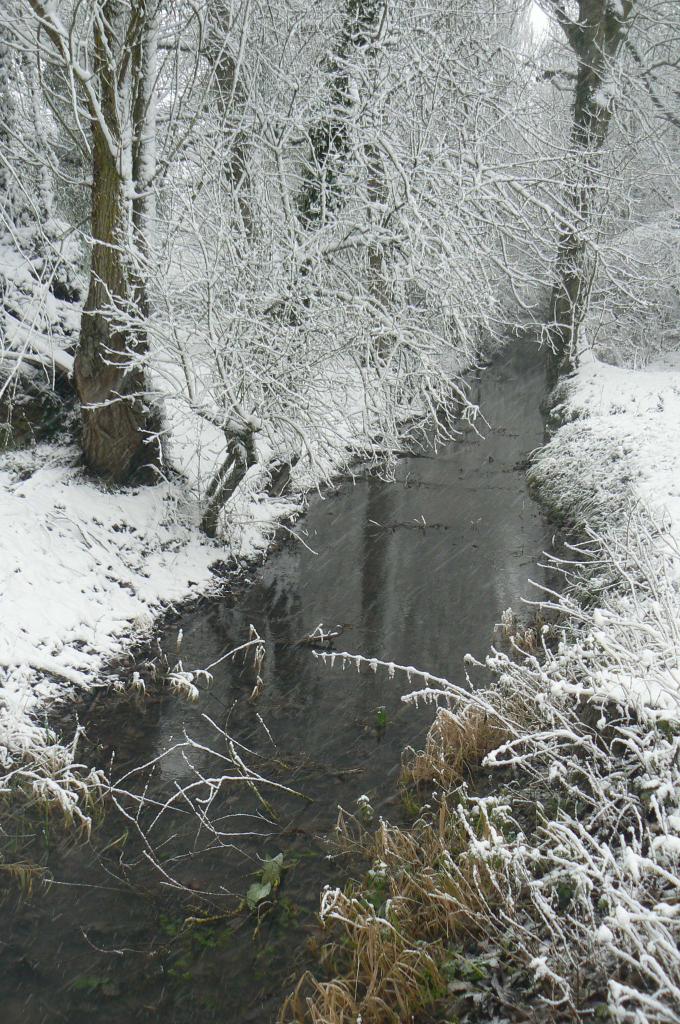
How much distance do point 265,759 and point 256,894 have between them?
138cm

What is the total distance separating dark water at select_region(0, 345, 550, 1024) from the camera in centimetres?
391

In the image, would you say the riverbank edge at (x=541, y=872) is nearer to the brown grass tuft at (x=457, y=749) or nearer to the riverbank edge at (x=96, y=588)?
the brown grass tuft at (x=457, y=749)

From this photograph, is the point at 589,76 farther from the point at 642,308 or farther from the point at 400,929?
the point at 400,929

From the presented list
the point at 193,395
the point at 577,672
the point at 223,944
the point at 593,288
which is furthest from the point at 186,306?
the point at 593,288

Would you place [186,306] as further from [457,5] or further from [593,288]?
[593,288]

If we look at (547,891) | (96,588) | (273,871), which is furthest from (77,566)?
(547,891)

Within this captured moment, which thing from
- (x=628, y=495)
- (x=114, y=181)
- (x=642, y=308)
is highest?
(x=642, y=308)

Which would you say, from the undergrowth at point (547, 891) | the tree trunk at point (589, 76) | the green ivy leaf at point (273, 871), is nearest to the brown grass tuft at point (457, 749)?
the undergrowth at point (547, 891)

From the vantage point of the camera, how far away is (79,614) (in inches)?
280

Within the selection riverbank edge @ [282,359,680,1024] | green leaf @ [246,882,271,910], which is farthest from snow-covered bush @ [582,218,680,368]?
green leaf @ [246,882,271,910]

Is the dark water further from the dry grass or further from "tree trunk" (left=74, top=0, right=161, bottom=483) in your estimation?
"tree trunk" (left=74, top=0, right=161, bottom=483)

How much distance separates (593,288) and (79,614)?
1047 cm

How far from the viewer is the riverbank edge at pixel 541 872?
9.05 feet

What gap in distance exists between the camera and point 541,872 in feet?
12.0
